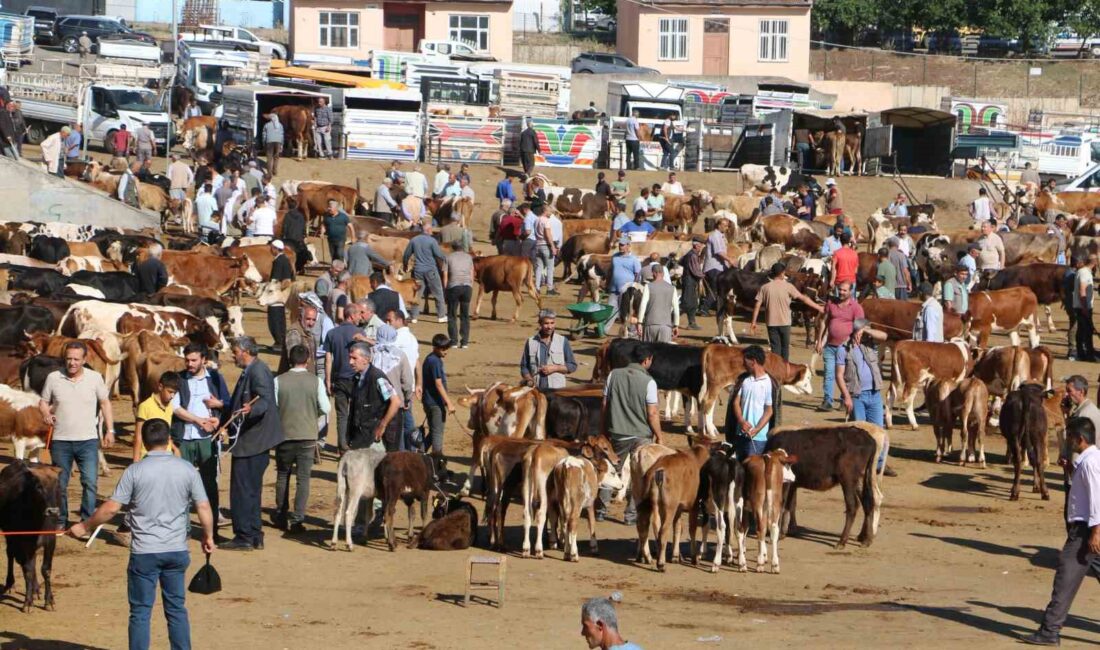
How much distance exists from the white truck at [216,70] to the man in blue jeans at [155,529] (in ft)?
123

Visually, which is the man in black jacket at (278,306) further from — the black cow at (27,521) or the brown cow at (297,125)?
the brown cow at (297,125)

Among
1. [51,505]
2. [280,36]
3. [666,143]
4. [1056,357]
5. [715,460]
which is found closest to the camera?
[51,505]

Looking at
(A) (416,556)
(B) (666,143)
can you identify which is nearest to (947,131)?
(B) (666,143)

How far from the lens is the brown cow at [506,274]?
25186 millimetres

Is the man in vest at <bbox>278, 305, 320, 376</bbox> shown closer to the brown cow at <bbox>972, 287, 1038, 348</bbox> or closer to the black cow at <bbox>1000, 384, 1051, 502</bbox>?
the black cow at <bbox>1000, 384, 1051, 502</bbox>

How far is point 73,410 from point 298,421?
1886mm

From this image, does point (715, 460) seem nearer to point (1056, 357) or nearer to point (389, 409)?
point (389, 409)

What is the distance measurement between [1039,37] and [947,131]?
27516 mm

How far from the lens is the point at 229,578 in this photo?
40.7 feet

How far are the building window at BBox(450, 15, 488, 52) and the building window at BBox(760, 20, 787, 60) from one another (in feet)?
36.2

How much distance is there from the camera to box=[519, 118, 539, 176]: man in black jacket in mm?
39312

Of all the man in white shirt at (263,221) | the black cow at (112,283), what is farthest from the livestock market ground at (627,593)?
the man in white shirt at (263,221)

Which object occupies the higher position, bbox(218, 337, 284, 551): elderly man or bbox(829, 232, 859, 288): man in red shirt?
bbox(829, 232, 859, 288): man in red shirt

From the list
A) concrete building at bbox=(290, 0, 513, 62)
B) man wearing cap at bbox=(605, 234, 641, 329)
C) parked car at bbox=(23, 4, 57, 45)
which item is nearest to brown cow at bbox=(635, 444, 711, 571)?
man wearing cap at bbox=(605, 234, 641, 329)
